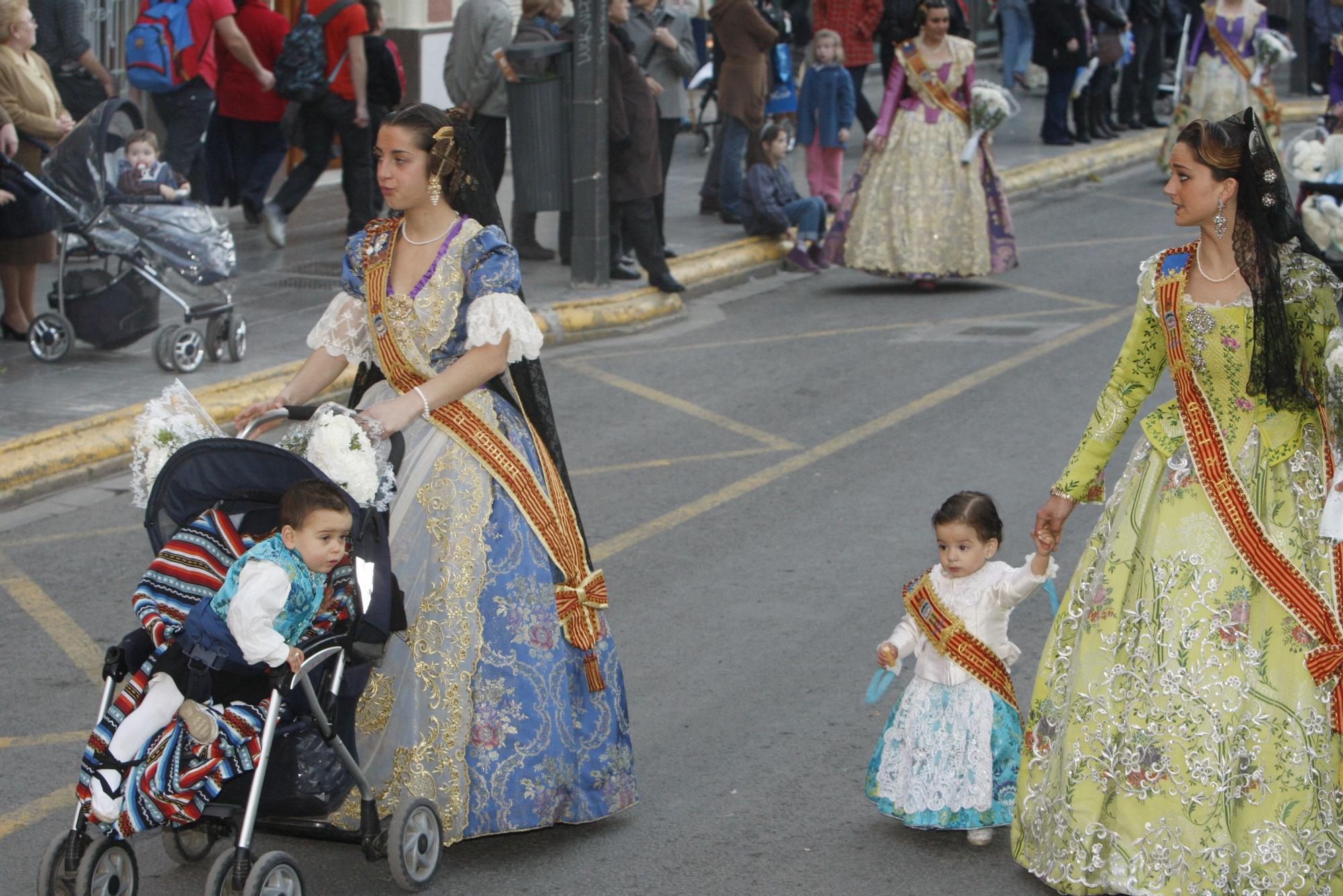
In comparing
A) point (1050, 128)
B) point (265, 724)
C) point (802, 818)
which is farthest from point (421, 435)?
point (1050, 128)

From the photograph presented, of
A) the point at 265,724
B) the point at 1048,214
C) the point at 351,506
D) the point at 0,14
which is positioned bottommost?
the point at 1048,214

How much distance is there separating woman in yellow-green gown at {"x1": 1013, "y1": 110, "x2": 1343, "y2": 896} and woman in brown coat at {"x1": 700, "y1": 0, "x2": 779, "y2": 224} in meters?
10.1

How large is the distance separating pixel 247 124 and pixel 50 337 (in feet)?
13.5

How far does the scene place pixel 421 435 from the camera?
16.6ft

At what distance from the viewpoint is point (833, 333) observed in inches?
468

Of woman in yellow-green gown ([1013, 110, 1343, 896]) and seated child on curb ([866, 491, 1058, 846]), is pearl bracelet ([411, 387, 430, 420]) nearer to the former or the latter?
seated child on curb ([866, 491, 1058, 846])

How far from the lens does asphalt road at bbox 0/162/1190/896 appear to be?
5.10 m

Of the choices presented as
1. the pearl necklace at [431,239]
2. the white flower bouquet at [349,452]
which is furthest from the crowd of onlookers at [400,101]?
the white flower bouquet at [349,452]

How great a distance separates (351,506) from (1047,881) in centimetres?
197

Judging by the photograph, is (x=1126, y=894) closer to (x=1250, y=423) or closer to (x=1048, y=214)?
(x=1250, y=423)

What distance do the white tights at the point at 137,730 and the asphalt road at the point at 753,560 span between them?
59cm

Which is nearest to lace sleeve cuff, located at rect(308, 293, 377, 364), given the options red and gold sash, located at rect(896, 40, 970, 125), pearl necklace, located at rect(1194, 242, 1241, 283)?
pearl necklace, located at rect(1194, 242, 1241, 283)

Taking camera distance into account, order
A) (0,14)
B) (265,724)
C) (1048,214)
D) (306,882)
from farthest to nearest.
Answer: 1. (1048,214)
2. (0,14)
3. (306,882)
4. (265,724)

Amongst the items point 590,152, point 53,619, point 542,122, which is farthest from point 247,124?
point 53,619
